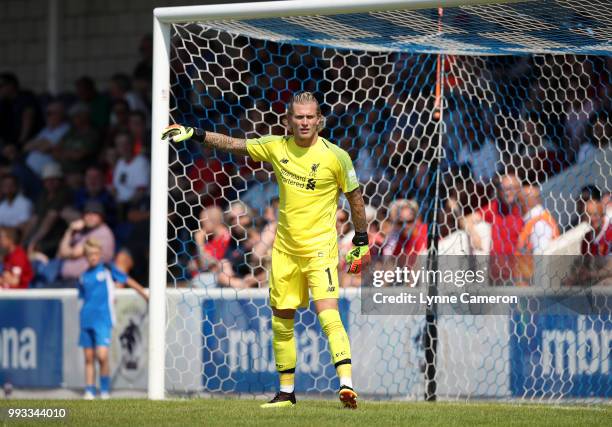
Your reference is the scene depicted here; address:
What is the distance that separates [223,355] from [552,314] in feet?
9.31

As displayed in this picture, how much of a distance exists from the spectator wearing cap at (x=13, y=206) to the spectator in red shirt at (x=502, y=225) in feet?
22.7

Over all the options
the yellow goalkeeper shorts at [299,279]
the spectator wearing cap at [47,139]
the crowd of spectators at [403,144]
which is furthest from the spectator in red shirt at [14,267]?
the yellow goalkeeper shorts at [299,279]

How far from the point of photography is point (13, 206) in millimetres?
14523

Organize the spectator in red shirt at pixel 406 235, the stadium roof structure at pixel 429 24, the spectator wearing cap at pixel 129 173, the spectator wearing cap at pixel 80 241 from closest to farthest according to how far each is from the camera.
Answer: the stadium roof structure at pixel 429 24, the spectator in red shirt at pixel 406 235, the spectator wearing cap at pixel 80 241, the spectator wearing cap at pixel 129 173

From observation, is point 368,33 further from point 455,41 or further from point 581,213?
point 581,213

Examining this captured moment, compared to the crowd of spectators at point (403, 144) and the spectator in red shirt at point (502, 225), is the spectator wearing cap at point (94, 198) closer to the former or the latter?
the crowd of spectators at point (403, 144)

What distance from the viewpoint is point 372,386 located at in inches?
383

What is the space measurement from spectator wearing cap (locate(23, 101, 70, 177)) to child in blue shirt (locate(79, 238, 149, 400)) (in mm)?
3992

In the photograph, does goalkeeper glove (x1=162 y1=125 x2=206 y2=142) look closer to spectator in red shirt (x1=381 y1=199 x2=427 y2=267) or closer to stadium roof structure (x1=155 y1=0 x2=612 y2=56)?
stadium roof structure (x1=155 y1=0 x2=612 y2=56)

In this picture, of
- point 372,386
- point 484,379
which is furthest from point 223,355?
point 484,379

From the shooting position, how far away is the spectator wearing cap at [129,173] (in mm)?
13797

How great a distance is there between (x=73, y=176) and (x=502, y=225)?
6823 millimetres

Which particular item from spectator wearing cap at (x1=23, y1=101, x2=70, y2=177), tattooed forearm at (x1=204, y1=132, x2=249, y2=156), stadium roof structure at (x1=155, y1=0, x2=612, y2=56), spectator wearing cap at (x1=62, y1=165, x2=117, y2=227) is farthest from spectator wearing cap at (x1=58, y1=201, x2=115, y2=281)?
tattooed forearm at (x1=204, y1=132, x2=249, y2=156)

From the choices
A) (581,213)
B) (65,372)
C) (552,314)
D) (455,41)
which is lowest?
(65,372)
